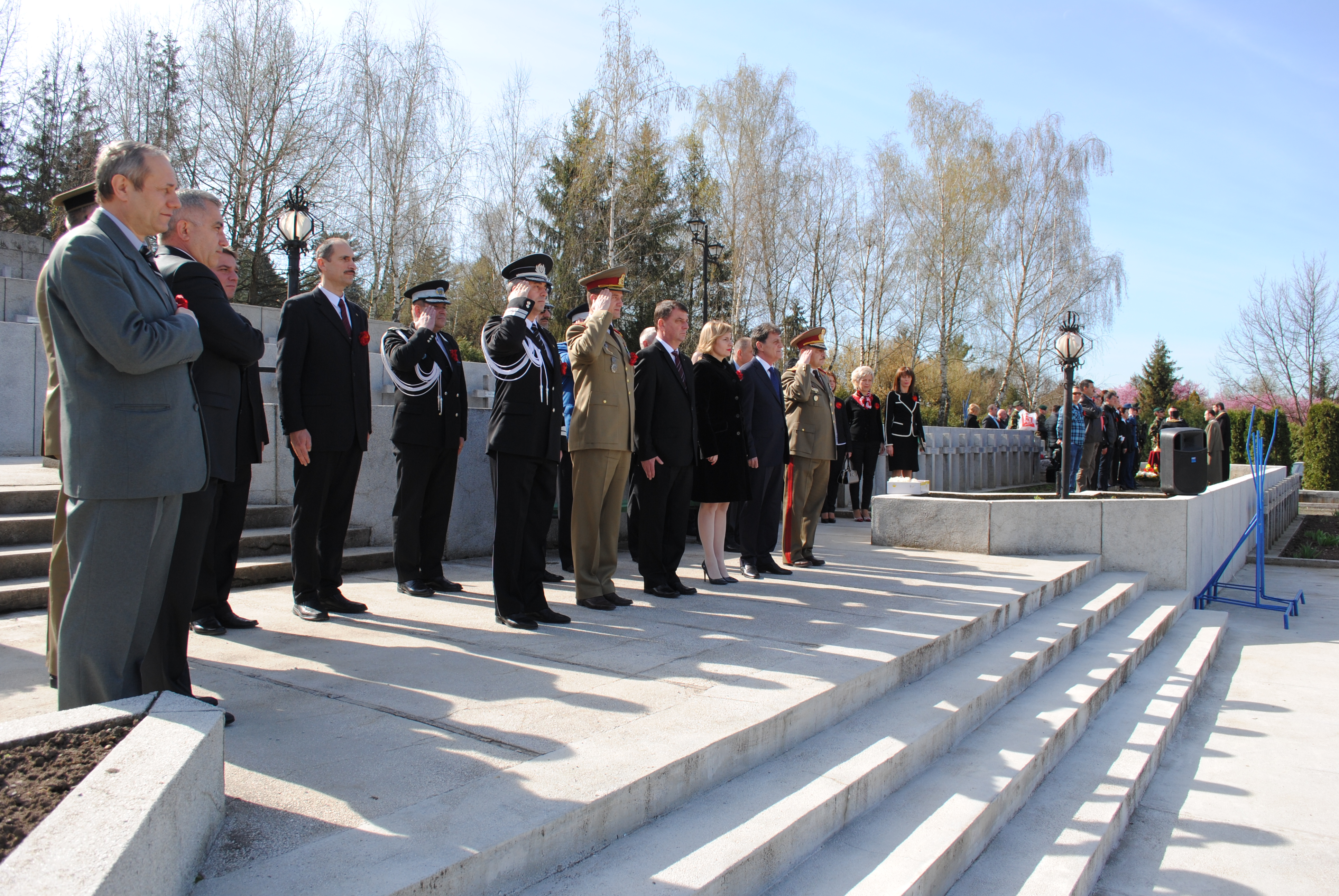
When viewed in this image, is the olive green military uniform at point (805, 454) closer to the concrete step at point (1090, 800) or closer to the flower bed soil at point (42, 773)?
the concrete step at point (1090, 800)

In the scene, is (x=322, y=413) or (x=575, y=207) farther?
(x=575, y=207)

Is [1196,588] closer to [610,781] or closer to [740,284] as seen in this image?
[610,781]

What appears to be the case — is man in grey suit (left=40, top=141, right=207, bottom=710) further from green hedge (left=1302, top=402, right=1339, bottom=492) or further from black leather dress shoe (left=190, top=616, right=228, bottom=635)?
green hedge (left=1302, top=402, right=1339, bottom=492)

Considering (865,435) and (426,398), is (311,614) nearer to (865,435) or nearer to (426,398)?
(426,398)

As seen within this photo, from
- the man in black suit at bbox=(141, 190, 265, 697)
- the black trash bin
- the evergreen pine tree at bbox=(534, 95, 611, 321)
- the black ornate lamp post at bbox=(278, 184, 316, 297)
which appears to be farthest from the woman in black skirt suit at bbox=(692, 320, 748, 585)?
the evergreen pine tree at bbox=(534, 95, 611, 321)

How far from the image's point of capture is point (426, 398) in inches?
219

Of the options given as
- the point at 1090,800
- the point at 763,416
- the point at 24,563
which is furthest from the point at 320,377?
the point at 1090,800

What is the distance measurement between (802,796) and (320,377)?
3310 millimetres

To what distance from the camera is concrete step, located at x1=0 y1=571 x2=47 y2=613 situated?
14.7ft

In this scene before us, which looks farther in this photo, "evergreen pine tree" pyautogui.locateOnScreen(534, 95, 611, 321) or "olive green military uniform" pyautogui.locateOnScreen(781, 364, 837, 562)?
"evergreen pine tree" pyautogui.locateOnScreen(534, 95, 611, 321)

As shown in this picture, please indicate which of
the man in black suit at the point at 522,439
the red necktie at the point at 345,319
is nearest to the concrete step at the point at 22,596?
the red necktie at the point at 345,319

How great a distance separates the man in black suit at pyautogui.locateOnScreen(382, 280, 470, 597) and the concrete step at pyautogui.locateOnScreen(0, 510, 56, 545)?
1969 mm

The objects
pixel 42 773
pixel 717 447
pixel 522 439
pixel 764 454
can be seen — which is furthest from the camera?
pixel 764 454

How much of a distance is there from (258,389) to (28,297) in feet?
34.0
